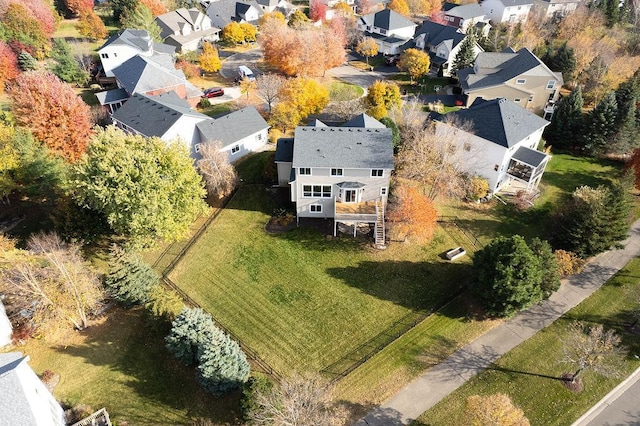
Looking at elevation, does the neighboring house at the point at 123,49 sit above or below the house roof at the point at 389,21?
above

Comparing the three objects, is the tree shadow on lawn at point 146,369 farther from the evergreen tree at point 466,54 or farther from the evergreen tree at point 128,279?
the evergreen tree at point 466,54

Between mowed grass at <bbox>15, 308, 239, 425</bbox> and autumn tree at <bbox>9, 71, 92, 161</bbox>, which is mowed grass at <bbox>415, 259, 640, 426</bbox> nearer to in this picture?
mowed grass at <bbox>15, 308, 239, 425</bbox>

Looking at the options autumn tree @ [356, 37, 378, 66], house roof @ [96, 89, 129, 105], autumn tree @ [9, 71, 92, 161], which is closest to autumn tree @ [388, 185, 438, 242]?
autumn tree @ [9, 71, 92, 161]

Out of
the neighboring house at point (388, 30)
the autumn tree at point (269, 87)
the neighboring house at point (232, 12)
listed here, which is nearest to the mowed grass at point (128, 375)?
the autumn tree at point (269, 87)

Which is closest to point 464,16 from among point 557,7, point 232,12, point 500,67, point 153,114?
point 557,7

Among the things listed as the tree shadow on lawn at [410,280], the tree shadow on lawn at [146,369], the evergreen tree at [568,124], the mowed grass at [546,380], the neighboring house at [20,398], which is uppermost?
the neighboring house at [20,398]

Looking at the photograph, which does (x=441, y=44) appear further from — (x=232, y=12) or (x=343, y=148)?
(x=343, y=148)

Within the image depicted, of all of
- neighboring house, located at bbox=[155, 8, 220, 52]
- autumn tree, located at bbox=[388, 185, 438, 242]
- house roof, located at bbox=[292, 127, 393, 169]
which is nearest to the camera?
autumn tree, located at bbox=[388, 185, 438, 242]
